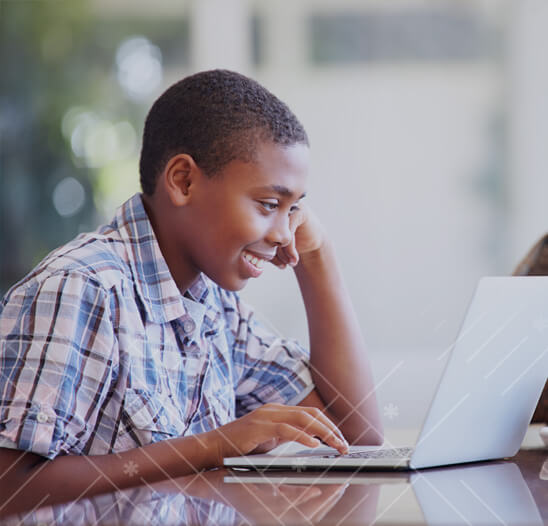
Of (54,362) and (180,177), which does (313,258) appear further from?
(54,362)

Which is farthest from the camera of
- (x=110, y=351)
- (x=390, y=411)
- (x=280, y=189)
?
(x=390, y=411)

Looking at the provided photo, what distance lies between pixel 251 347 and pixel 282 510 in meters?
0.65

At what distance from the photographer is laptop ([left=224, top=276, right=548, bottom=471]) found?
78 cm

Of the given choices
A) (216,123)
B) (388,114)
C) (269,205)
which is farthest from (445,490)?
(388,114)

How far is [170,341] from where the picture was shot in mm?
1040

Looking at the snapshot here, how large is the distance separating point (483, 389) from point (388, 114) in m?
2.11

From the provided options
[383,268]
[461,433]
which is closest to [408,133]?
A: [383,268]

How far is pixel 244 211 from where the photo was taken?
1.00 meters

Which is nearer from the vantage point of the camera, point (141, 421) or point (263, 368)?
point (141, 421)

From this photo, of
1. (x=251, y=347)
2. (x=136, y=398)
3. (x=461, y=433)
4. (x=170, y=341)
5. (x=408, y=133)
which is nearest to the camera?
(x=461, y=433)

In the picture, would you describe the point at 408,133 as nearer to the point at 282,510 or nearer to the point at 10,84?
the point at 10,84

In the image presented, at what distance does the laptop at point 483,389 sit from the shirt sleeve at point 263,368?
13.8 inches
